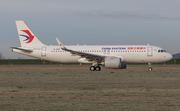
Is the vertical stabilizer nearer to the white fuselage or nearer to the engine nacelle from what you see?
the white fuselage

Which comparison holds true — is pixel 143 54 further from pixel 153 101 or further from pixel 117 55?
pixel 153 101

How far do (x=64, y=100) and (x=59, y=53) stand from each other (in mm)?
27919

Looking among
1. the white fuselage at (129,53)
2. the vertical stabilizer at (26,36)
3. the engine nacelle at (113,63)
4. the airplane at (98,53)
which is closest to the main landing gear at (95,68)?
the airplane at (98,53)

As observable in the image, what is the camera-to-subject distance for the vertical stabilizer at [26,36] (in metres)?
39.7

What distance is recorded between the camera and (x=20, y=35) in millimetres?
40094

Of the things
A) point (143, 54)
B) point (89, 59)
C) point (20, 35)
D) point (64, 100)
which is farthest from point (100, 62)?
point (64, 100)

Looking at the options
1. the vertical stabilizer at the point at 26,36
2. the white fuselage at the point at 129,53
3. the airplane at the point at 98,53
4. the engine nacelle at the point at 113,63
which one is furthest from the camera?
the vertical stabilizer at the point at 26,36

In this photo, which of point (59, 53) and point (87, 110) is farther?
point (59, 53)

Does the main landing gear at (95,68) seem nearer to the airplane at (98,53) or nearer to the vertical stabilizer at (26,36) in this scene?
the airplane at (98,53)

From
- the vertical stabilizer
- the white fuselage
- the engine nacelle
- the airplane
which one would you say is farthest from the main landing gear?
the vertical stabilizer

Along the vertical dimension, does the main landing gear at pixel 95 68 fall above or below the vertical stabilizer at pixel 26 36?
below

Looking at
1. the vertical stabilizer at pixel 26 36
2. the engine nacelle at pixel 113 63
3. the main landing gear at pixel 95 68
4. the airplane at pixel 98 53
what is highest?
the vertical stabilizer at pixel 26 36

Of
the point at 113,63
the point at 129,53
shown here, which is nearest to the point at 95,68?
the point at 113,63

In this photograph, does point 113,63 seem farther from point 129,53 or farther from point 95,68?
point 129,53
